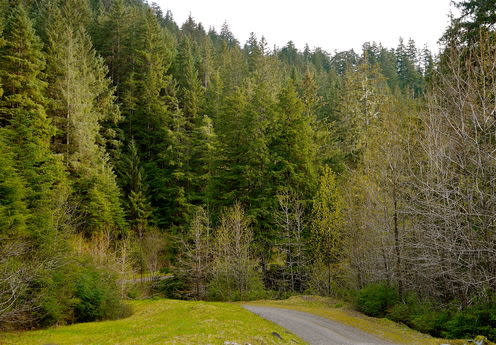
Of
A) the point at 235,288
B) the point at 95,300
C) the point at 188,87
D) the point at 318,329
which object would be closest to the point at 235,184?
the point at 235,288

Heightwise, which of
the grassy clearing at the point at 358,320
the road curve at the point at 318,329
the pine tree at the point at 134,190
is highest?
the pine tree at the point at 134,190

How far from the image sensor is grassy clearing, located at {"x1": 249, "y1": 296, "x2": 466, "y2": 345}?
1510cm

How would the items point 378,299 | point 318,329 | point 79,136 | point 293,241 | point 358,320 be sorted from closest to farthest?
1. point 318,329
2. point 358,320
3. point 378,299
4. point 293,241
5. point 79,136

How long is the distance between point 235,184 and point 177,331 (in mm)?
20337

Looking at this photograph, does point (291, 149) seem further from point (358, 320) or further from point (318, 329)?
point (318, 329)

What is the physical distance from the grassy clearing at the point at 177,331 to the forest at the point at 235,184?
204cm

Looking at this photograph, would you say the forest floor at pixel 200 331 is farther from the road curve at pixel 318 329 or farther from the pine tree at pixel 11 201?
the pine tree at pixel 11 201

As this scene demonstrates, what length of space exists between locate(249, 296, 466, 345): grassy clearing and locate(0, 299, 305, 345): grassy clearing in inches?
180

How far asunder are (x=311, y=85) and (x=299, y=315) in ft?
117

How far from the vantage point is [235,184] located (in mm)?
33844

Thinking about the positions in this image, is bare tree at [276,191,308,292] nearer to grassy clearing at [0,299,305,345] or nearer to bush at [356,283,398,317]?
bush at [356,283,398,317]

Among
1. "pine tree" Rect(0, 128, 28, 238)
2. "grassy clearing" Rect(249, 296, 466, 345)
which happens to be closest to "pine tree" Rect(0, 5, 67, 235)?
"pine tree" Rect(0, 128, 28, 238)

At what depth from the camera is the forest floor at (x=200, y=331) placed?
43.1 ft

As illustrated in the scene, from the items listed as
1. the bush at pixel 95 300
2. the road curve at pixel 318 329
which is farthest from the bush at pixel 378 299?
the bush at pixel 95 300
